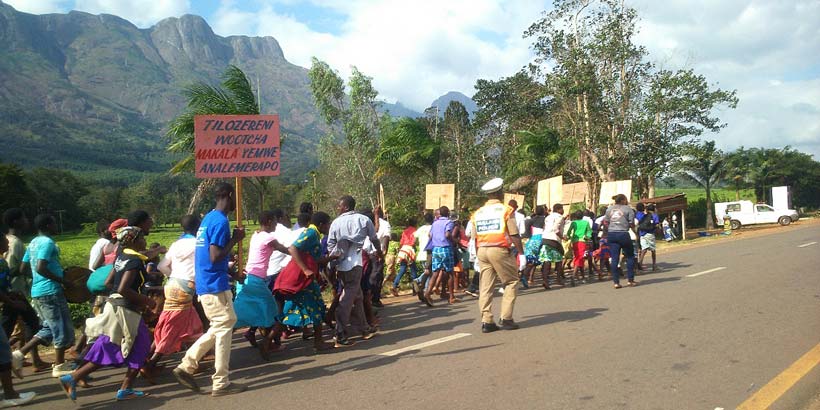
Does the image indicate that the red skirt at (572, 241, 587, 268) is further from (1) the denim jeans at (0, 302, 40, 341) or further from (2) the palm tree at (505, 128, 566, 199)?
(2) the palm tree at (505, 128, 566, 199)

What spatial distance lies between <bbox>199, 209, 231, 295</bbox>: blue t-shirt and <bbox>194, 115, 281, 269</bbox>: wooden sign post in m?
2.56

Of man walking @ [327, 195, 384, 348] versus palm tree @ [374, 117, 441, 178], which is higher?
palm tree @ [374, 117, 441, 178]

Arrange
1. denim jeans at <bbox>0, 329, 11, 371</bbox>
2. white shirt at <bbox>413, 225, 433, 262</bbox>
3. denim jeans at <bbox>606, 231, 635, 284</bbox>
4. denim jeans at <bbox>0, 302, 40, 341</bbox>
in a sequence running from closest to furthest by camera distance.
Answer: denim jeans at <bbox>0, 329, 11, 371</bbox> → denim jeans at <bbox>0, 302, 40, 341</bbox> → denim jeans at <bbox>606, 231, 635, 284</bbox> → white shirt at <bbox>413, 225, 433, 262</bbox>

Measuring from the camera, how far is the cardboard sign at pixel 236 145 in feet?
26.4

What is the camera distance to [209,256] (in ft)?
17.0

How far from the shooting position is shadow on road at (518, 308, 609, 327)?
776 cm

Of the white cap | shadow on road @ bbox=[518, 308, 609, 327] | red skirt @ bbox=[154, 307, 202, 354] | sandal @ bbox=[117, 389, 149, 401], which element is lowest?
sandal @ bbox=[117, 389, 149, 401]

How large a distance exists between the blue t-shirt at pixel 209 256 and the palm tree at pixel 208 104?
21.7 ft

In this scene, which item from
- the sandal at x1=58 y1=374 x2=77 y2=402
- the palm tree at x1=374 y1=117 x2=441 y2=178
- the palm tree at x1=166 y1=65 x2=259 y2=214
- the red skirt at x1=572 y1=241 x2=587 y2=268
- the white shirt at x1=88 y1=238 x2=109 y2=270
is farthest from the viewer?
the palm tree at x1=374 y1=117 x2=441 y2=178

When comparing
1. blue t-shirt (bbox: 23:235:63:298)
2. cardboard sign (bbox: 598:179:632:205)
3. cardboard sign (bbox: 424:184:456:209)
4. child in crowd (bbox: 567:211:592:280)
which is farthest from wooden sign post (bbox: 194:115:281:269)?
cardboard sign (bbox: 598:179:632:205)

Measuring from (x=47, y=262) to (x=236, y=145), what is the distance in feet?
9.85

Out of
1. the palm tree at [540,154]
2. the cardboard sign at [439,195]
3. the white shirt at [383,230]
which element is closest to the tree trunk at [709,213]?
the palm tree at [540,154]

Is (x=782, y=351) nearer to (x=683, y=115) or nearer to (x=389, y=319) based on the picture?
(x=389, y=319)

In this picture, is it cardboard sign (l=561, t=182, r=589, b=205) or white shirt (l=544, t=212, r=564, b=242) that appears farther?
cardboard sign (l=561, t=182, r=589, b=205)
